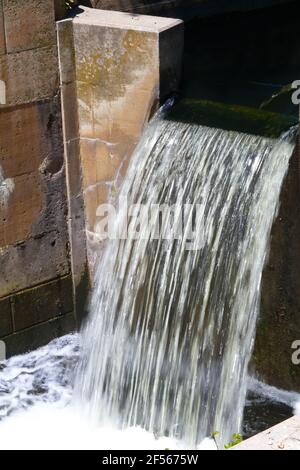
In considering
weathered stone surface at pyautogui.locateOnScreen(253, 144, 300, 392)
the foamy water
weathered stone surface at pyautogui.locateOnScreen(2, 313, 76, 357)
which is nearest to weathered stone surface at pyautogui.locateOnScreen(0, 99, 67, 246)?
weathered stone surface at pyautogui.locateOnScreen(2, 313, 76, 357)

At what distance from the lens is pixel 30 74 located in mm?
8586

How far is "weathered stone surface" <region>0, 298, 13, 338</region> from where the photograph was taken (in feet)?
29.0

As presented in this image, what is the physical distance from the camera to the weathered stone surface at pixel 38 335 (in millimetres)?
9055

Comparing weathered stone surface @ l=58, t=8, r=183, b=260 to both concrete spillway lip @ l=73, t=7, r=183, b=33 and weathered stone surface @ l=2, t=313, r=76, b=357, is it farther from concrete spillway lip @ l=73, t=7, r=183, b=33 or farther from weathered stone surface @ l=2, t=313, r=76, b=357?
weathered stone surface @ l=2, t=313, r=76, b=357

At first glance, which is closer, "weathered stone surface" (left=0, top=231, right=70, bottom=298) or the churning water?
the churning water

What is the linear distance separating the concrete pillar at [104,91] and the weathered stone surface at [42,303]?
20cm

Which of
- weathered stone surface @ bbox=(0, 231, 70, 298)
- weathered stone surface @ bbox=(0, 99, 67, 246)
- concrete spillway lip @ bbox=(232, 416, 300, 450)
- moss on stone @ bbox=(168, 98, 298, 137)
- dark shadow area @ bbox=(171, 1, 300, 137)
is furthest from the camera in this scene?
weathered stone surface @ bbox=(0, 231, 70, 298)

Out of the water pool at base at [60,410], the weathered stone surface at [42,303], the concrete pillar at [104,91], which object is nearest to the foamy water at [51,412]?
the water pool at base at [60,410]

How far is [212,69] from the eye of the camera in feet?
35.0

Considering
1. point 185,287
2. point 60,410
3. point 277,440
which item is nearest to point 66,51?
point 185,287

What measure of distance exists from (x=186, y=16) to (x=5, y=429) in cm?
499

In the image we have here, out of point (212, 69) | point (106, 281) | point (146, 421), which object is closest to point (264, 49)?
point (212, 69)

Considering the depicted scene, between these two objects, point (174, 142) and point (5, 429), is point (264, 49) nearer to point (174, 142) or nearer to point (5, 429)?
point (174, 142)

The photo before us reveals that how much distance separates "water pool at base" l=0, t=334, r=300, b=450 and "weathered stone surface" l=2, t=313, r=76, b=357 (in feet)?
0.20
